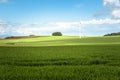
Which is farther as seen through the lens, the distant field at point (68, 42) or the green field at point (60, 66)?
the distant field at point (68, 42)

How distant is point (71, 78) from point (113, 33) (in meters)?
175

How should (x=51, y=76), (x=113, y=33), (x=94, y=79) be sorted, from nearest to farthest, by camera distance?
(x=94, y=79), (x=51, y=76), (x=113, y=33)

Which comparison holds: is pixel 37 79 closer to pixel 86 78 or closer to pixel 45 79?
pixel 45 79

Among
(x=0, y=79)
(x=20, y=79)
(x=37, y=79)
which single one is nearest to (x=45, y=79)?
(x=37, y=79)

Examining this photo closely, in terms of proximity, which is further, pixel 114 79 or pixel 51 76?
pixel 51 76

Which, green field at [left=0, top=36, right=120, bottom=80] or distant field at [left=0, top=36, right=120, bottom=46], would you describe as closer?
green field at [left=0, top=36, right=120, bottom=80]

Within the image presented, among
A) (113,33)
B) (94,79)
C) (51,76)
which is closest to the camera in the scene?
(94,79)

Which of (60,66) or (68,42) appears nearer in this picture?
(60,66)

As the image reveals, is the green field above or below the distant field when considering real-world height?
above

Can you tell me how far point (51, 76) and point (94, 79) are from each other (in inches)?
86.9

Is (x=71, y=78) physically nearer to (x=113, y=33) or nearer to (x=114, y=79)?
(x=114, y=79)

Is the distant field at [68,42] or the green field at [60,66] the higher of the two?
the green field at [60,66]

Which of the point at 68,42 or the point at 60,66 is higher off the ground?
the point at 60,66

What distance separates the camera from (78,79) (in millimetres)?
12281
